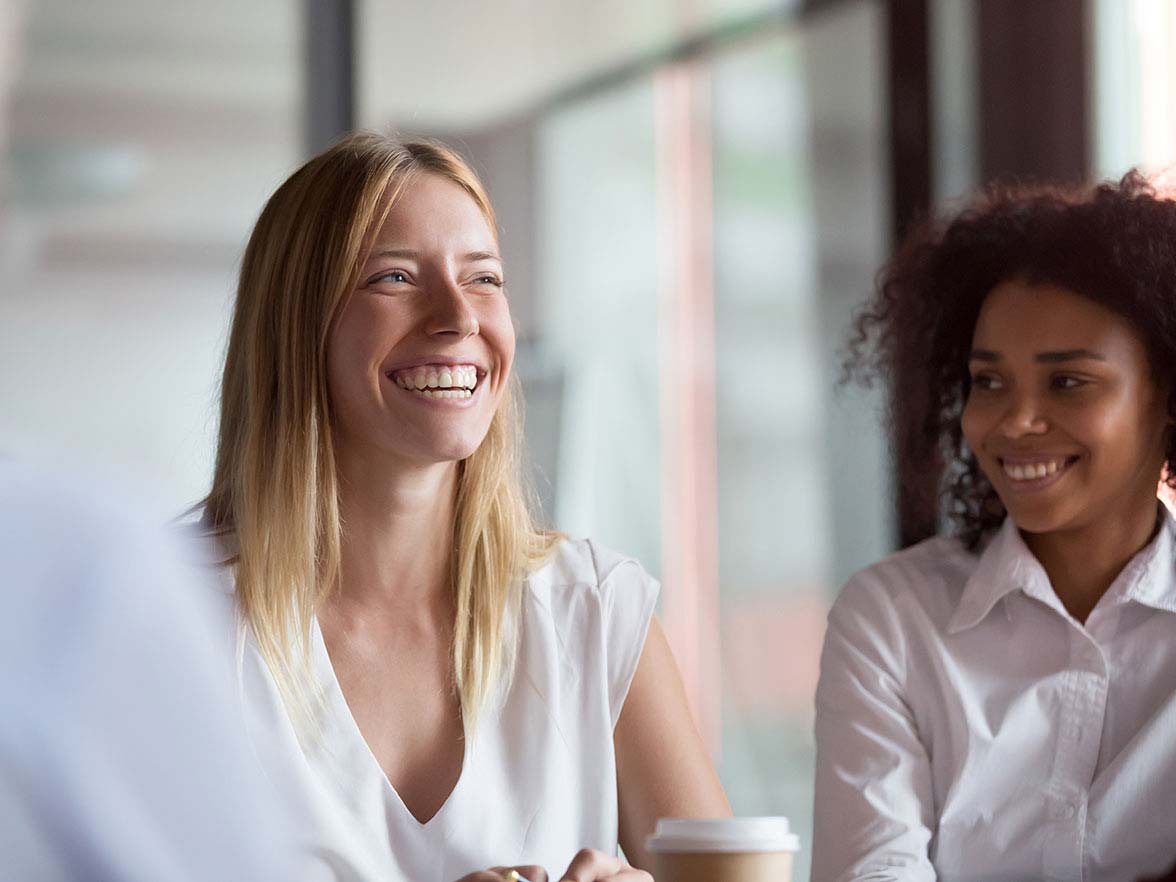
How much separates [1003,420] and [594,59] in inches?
81.4

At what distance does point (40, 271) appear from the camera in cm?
293

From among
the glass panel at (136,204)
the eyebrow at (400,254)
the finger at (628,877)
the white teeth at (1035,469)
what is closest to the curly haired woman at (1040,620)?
the white teeth at (1035,469)

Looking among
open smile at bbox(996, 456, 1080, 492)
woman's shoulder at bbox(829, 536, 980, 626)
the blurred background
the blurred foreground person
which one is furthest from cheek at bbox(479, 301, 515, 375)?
the blurred background

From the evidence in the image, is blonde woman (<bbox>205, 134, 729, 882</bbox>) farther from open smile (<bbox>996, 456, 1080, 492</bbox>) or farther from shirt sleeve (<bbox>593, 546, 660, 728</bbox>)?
open smile (<bbox>996, 456, 1080, 492</bbox>)

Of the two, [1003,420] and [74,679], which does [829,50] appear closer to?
[1003,420]

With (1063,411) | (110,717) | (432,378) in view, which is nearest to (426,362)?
(432,378)

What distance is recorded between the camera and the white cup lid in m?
1.07

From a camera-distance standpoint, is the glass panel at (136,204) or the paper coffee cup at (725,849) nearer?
the paper coffee cup at (725,849)

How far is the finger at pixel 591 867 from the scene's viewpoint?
1.24 m

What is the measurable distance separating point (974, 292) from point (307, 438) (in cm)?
87

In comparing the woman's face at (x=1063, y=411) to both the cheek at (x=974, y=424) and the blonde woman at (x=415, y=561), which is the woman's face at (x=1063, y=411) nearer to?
the cheek at (x=974, y=424)

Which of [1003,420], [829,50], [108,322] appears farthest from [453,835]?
[829,50]

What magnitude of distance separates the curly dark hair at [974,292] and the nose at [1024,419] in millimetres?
148

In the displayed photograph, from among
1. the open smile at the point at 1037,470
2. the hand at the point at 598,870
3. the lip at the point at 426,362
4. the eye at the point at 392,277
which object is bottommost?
the hand at the point at 598,870
